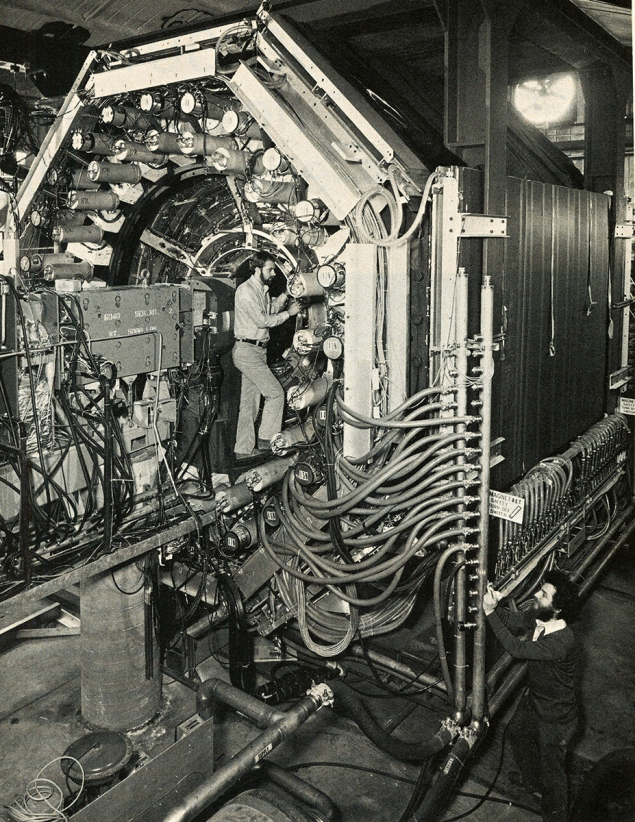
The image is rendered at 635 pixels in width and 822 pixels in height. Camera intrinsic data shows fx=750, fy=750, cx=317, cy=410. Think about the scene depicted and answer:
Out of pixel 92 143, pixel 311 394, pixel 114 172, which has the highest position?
pixel 92 143

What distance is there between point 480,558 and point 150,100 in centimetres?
423

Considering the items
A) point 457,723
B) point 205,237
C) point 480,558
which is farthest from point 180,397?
point 457,723

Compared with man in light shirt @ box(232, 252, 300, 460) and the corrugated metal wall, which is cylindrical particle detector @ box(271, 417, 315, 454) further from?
the corrugated metal wall

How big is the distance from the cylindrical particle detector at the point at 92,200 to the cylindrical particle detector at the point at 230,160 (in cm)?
171

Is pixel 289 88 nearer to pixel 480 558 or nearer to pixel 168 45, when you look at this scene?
pixel 168 45

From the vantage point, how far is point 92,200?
22.8 feet

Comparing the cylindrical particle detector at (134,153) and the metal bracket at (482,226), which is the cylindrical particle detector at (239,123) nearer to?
the cylindrical particle detector at (134,153)

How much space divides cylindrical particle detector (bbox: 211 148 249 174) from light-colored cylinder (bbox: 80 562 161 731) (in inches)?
119

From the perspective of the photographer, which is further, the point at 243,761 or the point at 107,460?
the point at 107,460

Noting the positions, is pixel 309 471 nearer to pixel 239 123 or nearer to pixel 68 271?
pixel 239 123

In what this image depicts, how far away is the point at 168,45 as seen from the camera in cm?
570

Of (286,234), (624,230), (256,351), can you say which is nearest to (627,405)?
(624,230)

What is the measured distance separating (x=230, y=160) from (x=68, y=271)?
2421 millimetres

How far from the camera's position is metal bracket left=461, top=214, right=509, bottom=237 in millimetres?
4750
